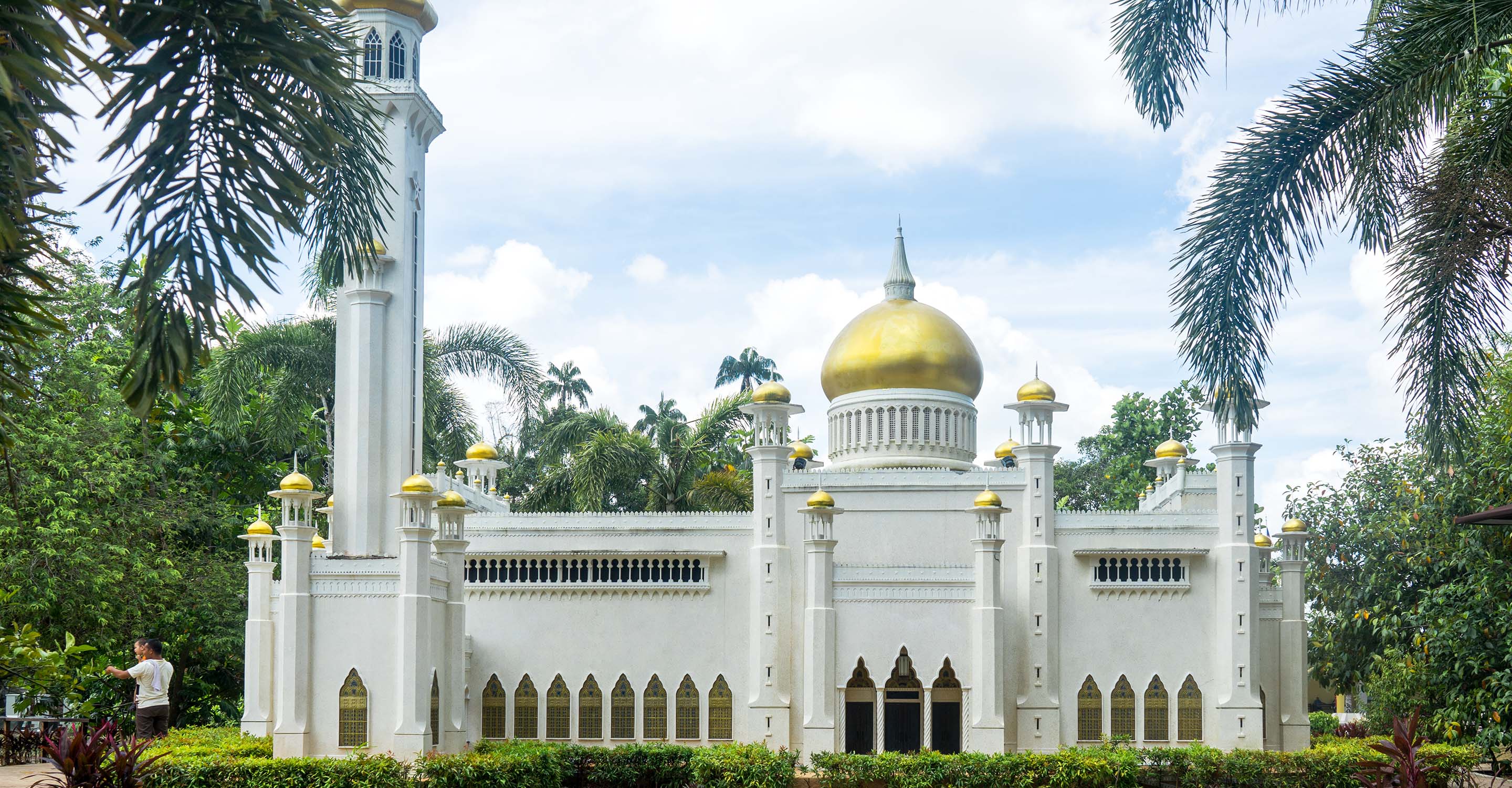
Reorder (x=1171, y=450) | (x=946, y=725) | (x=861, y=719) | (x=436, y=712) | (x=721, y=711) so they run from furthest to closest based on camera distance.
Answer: (x=1171, y=450) → (x=721, y=711) → (x=861, y=719) → (x=946, y=725) → (x=436, y=712)

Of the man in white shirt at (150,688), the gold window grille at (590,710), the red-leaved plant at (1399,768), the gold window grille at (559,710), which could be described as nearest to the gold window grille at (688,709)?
the gold window grille at (590,710)

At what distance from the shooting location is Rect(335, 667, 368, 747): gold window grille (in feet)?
61.6

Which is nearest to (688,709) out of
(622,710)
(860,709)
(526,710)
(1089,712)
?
(622,710)

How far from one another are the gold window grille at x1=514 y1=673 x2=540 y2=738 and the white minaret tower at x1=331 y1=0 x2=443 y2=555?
318 cm

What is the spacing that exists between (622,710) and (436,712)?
3969mm

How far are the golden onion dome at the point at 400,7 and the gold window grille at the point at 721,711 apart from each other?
8794 mm

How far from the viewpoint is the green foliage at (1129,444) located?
41344 mm

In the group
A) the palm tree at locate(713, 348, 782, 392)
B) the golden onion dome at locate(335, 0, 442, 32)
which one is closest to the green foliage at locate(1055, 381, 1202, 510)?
the palm tree at locate(713, 348, 782, 392)

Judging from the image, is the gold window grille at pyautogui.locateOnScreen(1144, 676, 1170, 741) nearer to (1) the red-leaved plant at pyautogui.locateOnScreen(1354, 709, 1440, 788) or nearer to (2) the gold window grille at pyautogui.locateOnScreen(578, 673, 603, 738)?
(2) the gold window grille at pyautogui.locateOnScreen(578, 673, 603, 738)

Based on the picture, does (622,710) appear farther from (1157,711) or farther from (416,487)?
(1157,711)

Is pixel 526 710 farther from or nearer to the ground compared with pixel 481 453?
nearer to the ground

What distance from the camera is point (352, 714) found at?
1886cm

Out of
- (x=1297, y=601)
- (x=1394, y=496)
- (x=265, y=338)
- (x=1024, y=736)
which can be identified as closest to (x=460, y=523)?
(x=265, y=338)

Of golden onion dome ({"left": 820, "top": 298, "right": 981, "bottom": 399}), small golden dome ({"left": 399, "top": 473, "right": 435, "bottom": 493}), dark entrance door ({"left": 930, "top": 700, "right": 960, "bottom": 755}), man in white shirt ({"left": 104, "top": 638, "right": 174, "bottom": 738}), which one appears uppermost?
golden onion dome ({"left": 820, "top": 298, "right": 981, "bottom": 399})
